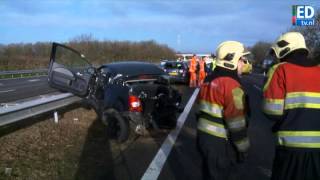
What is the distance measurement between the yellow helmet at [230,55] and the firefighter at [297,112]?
1.67ft

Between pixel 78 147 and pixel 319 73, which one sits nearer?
pixel 319 73

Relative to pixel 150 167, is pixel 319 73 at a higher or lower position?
higher

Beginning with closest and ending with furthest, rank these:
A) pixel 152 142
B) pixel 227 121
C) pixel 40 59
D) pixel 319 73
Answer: pixel 319 73
pixel 227 121
pixel 152 142
pixel 40 59

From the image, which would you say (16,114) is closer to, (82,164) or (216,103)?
(82,164)

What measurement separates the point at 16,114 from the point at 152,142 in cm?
283

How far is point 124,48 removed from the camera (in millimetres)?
98438

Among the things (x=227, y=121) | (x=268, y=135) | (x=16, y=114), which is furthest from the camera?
(x=268, y=135)

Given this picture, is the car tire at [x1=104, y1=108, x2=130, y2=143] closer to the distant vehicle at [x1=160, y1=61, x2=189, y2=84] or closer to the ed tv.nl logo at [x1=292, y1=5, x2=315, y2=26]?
the distant vehicle at [x1=160, y1=61, x2=189, y2=84]

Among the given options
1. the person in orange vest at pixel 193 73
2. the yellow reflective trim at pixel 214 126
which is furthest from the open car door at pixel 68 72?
the person in orange vest at pixel 193 73

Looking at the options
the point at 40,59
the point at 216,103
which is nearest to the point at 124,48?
the point at 40,59

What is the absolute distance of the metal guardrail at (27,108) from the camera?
883 centimetres

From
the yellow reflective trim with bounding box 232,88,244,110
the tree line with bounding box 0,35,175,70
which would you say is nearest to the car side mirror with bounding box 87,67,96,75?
the yellow reflective trim with bounding box 232,88,244,110

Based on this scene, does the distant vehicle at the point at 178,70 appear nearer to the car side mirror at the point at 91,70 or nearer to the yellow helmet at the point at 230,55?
the car side mirror at the point at 91,70

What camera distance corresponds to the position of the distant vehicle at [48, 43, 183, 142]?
1041 centimetres
